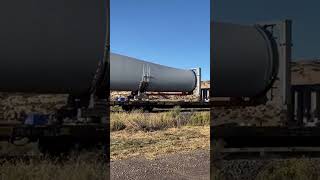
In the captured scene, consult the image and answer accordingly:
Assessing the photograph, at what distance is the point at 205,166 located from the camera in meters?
6.24

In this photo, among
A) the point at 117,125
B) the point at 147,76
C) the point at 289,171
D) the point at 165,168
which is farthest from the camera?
the point at 147,76

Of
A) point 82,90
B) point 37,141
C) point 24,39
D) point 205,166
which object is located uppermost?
point 24,39

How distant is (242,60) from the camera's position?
16.3 feet

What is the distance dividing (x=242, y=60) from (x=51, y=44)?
2265mm

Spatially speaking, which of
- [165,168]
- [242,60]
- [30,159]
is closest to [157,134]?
[165,168]

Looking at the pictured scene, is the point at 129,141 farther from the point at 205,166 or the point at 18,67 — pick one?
the point at 18,67

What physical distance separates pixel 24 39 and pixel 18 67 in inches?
12.0

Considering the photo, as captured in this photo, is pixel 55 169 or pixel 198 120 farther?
→ pixel 198 120

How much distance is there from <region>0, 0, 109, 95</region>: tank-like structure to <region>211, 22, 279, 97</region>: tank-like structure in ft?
4.33

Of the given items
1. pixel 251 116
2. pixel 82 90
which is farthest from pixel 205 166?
pixel 82 90

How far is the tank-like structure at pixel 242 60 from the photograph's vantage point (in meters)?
4.76

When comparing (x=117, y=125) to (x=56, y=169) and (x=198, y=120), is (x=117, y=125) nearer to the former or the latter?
(x=198, y=120)

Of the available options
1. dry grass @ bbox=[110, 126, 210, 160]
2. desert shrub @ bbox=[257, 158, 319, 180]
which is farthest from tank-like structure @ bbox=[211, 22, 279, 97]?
dry grass @ bbox=[110, 126, 210, 160]

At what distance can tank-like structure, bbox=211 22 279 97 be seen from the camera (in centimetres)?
476
